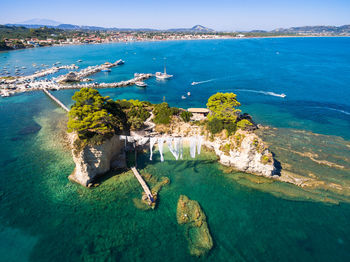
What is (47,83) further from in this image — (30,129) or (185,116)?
(185,116)

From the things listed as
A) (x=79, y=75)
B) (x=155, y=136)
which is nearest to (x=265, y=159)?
(x=155, y=136)

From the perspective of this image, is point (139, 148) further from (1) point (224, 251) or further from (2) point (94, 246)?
(1) point (224, 251)

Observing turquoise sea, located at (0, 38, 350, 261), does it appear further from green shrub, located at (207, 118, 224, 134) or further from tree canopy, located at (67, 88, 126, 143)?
tree canopy, located at (67, 88, 126, 143)

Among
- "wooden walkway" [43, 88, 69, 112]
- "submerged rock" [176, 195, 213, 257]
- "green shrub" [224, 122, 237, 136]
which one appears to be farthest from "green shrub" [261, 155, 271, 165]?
"wooden walkway" [43, 88, 69, 112]

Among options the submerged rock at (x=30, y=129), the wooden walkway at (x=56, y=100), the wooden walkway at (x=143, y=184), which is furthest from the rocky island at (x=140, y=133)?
the wooden walkway at (x=56, y=100)

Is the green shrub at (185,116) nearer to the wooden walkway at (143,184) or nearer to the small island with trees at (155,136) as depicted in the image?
the small island with trees at (155,136)
